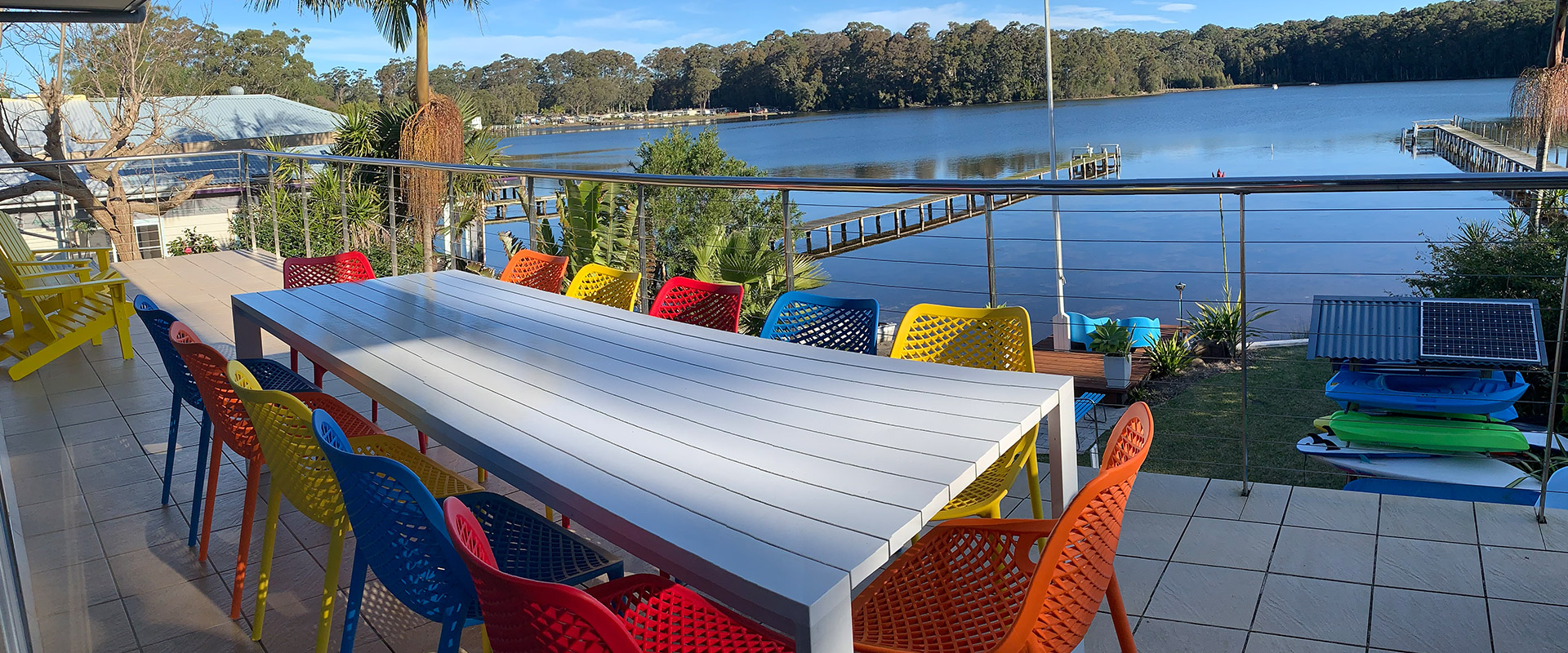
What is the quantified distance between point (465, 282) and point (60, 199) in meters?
18.9

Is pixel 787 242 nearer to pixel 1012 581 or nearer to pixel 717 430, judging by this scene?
pixel 717 430

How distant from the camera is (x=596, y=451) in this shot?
1.78m

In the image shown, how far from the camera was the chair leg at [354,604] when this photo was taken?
6.33 ft

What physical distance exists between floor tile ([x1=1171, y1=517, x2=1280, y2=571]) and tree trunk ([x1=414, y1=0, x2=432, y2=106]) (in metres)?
14.2

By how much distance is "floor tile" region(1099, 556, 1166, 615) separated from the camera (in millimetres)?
2367

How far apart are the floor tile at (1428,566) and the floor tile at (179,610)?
2910 millimetres

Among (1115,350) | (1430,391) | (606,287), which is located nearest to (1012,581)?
(606,287)

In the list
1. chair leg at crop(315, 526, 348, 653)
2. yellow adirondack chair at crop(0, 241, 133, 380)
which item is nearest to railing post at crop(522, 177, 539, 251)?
yellow adirondack chair at crop(0, 241, 133, 380)

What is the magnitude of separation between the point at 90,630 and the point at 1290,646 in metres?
2.87

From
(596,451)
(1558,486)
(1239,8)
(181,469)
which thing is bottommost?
(1558,486)

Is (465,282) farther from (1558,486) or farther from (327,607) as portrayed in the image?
(1558,486)

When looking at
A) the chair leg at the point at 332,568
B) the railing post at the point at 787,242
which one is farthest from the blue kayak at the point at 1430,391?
the chair leg at the point at 332,568

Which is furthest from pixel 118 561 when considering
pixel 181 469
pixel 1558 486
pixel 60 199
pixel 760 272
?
pixel 60 199

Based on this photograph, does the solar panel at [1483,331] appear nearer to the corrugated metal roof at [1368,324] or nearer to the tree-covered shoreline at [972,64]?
the corrugated metal roof at [1368,324]
